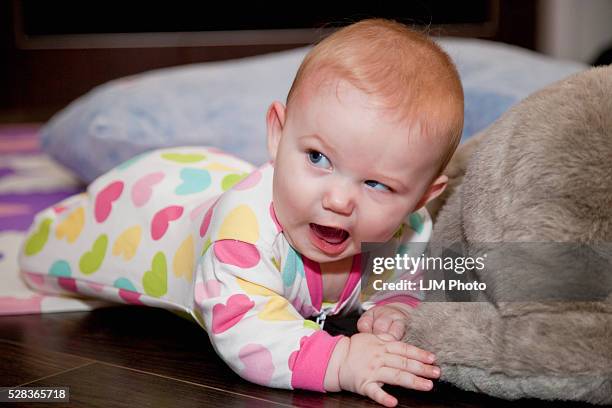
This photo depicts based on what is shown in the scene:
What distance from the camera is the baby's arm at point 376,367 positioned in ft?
2.58

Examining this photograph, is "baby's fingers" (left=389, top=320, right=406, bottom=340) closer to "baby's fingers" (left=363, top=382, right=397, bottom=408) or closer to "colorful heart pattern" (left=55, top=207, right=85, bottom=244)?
"baby's fingers" (left=363, top=382, right=397, bottom=408)

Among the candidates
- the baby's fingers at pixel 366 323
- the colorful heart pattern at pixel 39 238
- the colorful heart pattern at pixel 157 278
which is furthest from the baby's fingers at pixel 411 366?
the colorful heart pattern at pixel 39 238

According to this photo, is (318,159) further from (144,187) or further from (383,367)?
(144,187)

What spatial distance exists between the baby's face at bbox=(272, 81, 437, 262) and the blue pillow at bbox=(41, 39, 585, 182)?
0.80 meters

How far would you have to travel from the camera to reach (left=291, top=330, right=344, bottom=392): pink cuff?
2.61ft

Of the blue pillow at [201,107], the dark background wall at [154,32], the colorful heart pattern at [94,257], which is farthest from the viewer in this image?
the dark background wall at [154,32]

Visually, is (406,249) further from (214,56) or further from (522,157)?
(214,56)

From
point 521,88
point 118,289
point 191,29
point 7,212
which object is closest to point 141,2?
point 191,29

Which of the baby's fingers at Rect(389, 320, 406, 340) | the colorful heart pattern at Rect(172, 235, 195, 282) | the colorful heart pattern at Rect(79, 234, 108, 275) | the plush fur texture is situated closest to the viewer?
the plush fur texture

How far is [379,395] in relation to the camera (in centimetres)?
77

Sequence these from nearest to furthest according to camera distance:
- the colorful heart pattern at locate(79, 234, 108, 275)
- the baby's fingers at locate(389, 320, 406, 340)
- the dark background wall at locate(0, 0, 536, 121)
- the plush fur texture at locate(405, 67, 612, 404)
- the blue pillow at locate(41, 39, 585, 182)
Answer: the plush fur texture at locate(405, 67, 612, 404) → the baby's fingers at locate(389, 320, 406, 340) → the colorful heart pattern at locate(79, 234, 108, 275) → the blue pillow at locate(41, 39, 585, 182) → the dark background wall at locate(0, 0, 536, 121)

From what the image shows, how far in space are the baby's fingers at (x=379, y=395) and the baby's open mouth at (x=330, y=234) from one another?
158mm

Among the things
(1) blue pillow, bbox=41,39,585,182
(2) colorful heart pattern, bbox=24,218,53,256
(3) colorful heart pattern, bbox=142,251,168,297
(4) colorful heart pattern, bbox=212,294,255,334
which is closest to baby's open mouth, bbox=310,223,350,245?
(4) colorful heart pattern, bbox=212,294,255,334

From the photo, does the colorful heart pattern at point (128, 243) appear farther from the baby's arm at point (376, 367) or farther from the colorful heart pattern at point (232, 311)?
the baby's arm at point (376, 367)
